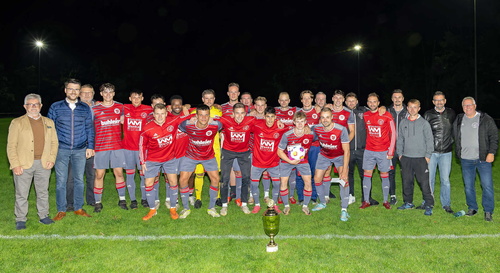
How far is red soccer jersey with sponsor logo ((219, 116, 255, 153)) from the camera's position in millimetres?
7039

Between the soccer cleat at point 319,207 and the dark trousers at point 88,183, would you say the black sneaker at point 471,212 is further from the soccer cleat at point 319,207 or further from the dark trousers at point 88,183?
the dark trousers at point 88,183

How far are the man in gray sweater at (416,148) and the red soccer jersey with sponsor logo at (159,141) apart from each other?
3.88m

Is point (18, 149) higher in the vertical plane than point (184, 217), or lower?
higher

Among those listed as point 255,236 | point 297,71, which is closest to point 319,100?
point 255,236

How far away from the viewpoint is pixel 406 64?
155 ft

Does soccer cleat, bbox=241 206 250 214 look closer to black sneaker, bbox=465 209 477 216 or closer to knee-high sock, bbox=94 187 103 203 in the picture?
knee-high sock, bbox=94 187 103 203

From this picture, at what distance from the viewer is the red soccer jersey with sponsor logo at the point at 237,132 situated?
7039mm

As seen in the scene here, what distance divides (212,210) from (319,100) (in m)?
3.02

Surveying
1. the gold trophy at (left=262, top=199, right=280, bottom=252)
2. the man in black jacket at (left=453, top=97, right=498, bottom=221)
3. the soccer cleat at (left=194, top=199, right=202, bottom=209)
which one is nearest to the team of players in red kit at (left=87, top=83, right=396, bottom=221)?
the soccer cleat at (left=194, top=199, right=202, bottom=209)

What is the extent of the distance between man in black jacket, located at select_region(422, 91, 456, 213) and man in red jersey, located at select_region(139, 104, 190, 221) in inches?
170

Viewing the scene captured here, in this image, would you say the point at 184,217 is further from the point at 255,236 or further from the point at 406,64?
the point at 406,64

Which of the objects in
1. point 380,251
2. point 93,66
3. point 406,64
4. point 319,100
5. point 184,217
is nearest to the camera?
point 380,251

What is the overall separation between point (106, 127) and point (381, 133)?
4882 millimetres

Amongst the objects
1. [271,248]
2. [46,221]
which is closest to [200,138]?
[271,248]
